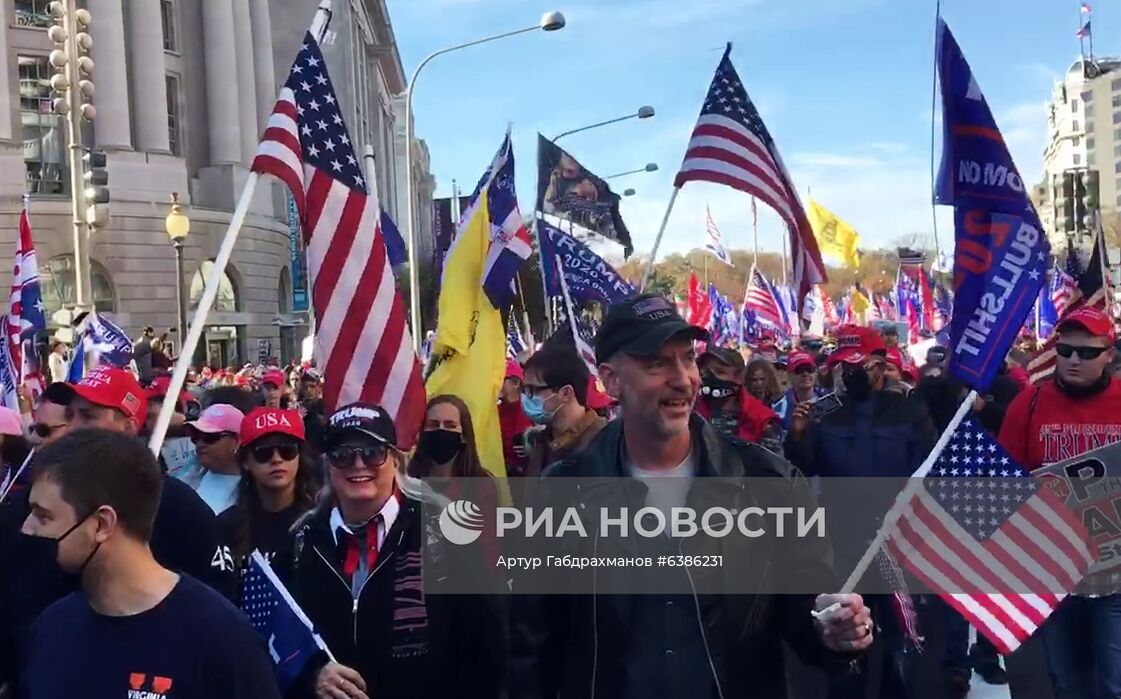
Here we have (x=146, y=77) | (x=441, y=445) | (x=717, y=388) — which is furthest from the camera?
(x=146, y=77)

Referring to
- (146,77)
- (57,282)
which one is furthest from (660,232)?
(146,77)

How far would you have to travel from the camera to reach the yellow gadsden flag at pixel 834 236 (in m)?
28.9

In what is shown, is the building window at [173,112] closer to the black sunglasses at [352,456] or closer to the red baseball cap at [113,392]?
the red baseball cap at [113,392]

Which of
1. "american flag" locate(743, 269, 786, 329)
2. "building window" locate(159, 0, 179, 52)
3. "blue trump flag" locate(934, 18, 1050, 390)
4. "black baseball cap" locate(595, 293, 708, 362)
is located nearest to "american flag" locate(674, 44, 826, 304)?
"blue trump flag" locate(934, 18, 1050, 390)

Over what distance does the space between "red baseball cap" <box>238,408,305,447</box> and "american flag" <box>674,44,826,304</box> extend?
137 inches

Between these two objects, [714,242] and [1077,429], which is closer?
[1077,429]

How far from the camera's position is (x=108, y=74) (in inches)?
1551

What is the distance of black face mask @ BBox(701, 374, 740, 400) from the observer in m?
8.06

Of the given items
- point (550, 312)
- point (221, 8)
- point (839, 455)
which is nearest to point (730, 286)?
point (221, 8)

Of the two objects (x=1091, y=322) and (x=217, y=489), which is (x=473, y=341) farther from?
(x=1091, y=322)

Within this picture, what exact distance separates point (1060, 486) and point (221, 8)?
4385 centimetres

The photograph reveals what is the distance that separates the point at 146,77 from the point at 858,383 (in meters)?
38.7

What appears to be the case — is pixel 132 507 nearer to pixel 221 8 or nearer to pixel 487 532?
pixel 487 532

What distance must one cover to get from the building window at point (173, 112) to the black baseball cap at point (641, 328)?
4331 centimetres
